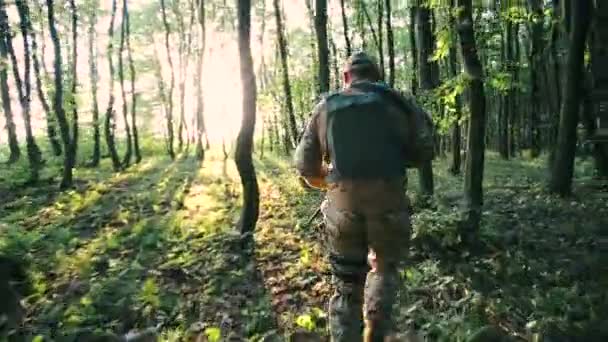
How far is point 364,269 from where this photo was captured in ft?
15.7

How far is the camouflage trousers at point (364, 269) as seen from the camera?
15.2ft

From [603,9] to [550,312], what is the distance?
8913 millimetres

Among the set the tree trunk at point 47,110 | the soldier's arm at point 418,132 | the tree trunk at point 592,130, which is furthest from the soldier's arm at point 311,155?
the tree trunk at point 47,110

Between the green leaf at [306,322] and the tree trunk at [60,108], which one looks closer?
the green leaf at [306,322]

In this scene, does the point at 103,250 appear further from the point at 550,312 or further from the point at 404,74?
the point at 404,74

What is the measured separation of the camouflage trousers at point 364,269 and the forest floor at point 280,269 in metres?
1.31

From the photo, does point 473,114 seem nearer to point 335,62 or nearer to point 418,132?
point 418,132

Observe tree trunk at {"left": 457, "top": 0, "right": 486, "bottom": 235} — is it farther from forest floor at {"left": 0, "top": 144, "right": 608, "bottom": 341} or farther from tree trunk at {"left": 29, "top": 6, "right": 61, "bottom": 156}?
tree trunk at {"left": 29, "top": 6, "right": 61, "bottom": 156}

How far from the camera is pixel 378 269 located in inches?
188

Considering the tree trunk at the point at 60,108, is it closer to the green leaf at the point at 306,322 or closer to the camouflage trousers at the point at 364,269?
the green leaf at the point at 306,322

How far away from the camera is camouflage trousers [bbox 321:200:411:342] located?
464 cm

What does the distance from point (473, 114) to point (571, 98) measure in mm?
3886

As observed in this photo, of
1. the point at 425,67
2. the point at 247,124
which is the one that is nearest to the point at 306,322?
the point at 247,124

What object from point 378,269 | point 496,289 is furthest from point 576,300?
point 378,269
